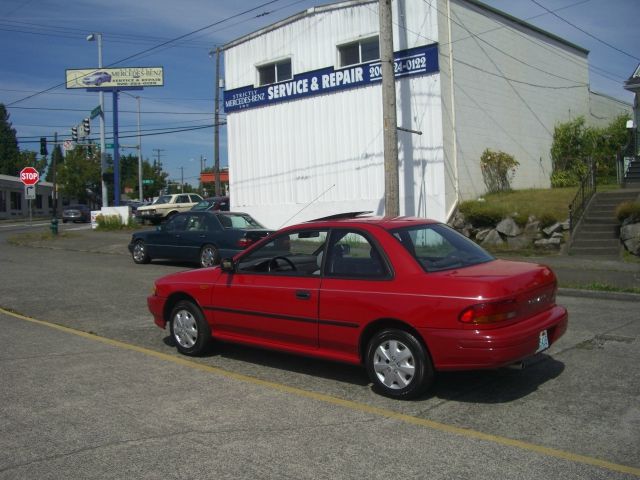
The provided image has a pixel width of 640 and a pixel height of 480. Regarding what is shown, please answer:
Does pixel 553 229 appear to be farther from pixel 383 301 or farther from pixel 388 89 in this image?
pixel 383 301

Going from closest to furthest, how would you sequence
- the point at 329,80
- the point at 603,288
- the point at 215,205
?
1. the point at 603,288
2. the point at 329,80
3. the point at 215,205

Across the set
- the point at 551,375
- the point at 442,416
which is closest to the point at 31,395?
the point at 442,416

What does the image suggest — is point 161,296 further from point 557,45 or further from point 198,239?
point 557,45

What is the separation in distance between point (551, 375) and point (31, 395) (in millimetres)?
4832

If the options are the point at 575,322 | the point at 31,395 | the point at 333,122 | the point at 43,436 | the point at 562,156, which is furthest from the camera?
the point at 562,156

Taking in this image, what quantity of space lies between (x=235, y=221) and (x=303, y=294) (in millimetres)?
10233

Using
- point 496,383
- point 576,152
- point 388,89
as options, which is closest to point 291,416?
point 496,383

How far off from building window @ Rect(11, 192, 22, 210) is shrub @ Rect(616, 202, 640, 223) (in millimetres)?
56780

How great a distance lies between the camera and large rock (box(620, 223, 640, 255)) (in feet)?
51.2

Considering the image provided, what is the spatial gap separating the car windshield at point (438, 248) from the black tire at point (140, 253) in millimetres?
12562

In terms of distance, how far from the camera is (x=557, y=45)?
87.1 ft

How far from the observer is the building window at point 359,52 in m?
21.1

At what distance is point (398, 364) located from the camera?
5.53 metres

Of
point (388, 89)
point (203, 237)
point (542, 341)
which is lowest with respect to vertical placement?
point (542, 341)
